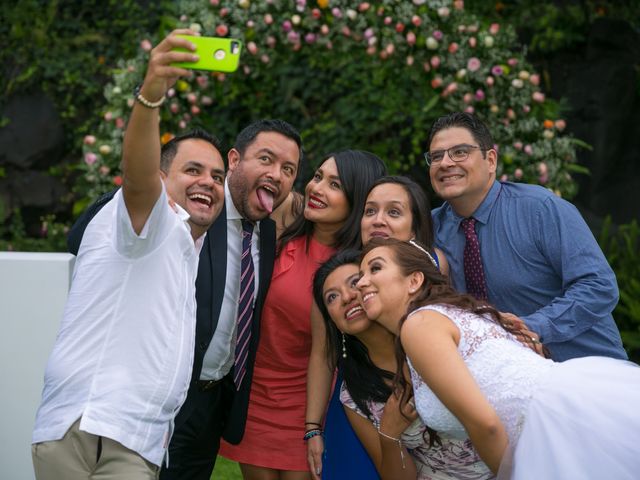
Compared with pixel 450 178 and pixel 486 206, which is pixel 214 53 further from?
pixel 486 206

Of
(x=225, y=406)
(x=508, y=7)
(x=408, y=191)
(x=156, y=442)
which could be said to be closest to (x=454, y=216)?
(x=408, y=191)

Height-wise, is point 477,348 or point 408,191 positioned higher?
point 408,191

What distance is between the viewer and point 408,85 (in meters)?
7.14

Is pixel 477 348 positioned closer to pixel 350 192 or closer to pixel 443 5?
pixel 350 192

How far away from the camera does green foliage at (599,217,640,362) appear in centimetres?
785

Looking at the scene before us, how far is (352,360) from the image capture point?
3.70 meters

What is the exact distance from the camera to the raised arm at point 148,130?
97.0 inches

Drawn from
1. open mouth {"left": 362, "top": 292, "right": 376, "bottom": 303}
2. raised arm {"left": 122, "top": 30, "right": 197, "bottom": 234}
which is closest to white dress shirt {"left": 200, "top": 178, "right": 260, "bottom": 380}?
open mouth {"left": 362, "top": 292, "right": 376, "bottom": 303}

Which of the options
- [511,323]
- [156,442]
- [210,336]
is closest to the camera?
[156,442]

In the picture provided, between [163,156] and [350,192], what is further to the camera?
[350,192]

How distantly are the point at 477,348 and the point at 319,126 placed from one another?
4845 mm

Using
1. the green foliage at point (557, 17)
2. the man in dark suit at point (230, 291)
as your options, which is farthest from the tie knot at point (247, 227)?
the green foliage at point (557, 17)

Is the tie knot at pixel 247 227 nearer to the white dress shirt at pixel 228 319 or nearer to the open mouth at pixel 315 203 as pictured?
the white dress shirt at pixel 228 319

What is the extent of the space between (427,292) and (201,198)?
97 cm
